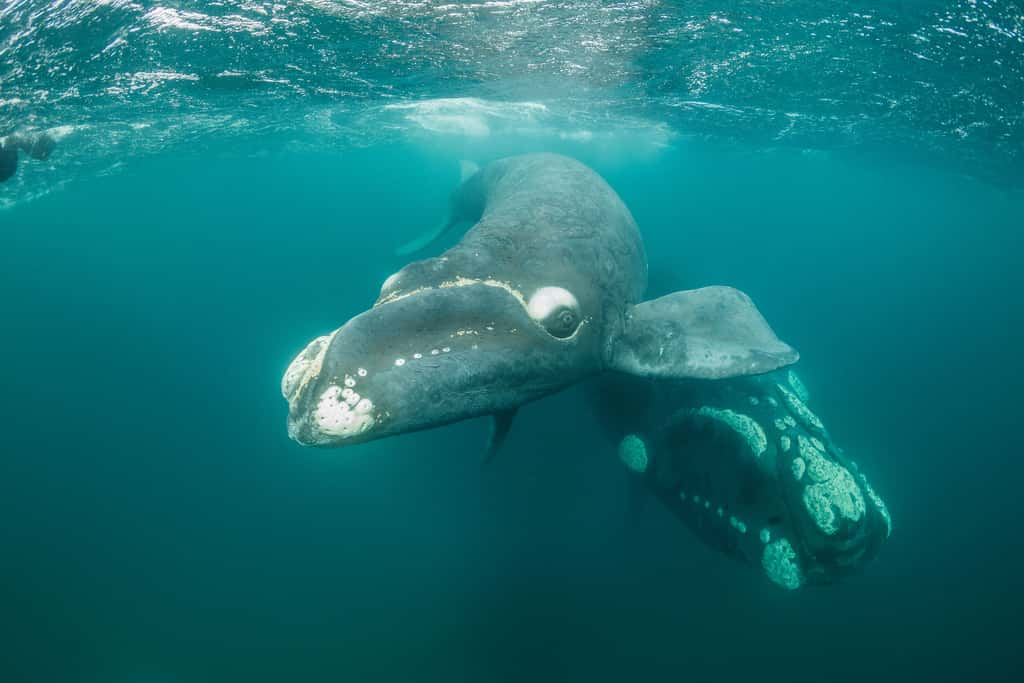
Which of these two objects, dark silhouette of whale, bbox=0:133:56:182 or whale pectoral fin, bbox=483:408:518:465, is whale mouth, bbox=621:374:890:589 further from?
dark silhouette of whale, bbox=0:133:56:182

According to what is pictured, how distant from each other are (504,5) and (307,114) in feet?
59.0

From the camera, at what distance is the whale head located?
11.3 feet

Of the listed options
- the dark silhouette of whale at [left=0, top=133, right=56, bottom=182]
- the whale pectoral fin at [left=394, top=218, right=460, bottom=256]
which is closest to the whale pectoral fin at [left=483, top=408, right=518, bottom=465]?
the whale pectoral fin at [left=394, top=218, right=460, bottom=256]

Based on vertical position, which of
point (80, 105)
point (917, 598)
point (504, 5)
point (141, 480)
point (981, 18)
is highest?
point (504, 5)

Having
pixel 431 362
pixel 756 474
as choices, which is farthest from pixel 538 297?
pixel 756 474

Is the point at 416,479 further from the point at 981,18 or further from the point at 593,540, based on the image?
the point at 981,18

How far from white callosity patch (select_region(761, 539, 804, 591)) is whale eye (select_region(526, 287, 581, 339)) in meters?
4.16

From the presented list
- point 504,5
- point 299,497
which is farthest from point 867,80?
point 299,497

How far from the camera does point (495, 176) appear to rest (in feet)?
36.2

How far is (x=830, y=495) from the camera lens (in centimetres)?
602

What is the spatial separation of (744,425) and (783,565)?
186 cm

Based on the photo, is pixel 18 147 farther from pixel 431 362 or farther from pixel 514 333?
pixel 514 333

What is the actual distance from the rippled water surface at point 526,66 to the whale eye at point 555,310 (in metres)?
8.34

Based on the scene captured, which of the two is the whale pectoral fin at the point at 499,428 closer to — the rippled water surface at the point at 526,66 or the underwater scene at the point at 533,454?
the underwater scene at the point at 533,454
